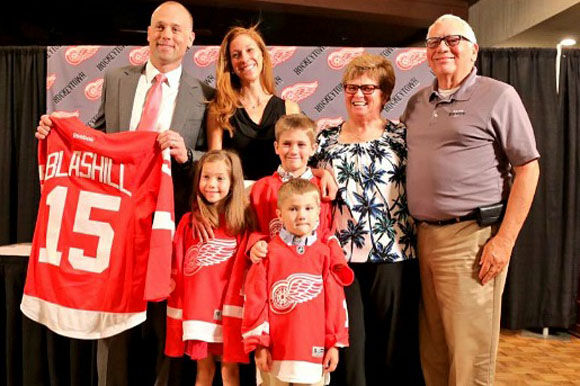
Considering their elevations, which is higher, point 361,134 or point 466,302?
point 361,134

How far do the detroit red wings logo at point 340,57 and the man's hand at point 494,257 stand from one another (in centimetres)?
222

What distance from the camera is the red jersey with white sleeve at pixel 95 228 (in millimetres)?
1714

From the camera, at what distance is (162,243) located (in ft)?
5.38

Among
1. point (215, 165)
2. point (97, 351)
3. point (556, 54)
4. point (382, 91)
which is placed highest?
point (556, 54)

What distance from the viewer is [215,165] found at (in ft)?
5.58

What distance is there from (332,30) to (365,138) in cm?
516

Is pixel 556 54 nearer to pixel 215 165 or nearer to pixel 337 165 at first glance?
pixel 337 165

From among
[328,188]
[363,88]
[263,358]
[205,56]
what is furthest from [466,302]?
[205,56]

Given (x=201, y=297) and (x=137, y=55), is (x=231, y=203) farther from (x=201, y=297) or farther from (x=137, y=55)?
(x=137, y=55)

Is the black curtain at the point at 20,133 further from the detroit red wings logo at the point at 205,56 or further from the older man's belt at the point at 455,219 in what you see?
the older man's belt at the point at 455,219

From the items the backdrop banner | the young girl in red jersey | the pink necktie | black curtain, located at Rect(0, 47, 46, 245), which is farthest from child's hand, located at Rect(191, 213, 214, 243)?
black curtain, located at Rect(0, 47, 46, 245)

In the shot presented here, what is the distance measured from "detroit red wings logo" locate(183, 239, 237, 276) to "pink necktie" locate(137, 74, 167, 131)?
0.55 m

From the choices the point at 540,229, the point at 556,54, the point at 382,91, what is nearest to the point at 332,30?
the point at 556,54

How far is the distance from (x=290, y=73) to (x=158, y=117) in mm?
1885
